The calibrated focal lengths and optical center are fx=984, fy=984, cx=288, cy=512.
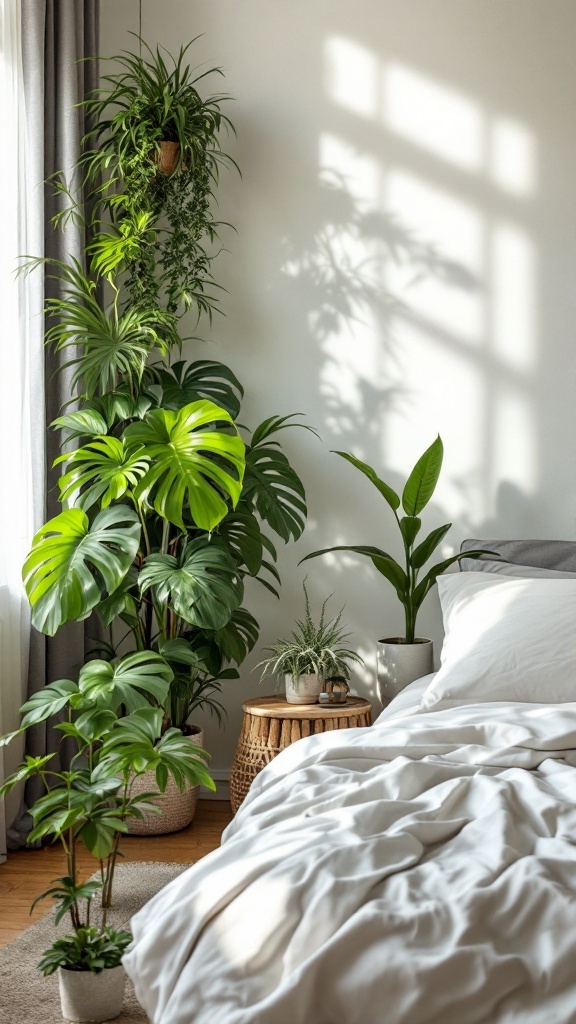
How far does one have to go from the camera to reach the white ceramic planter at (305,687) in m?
3.27

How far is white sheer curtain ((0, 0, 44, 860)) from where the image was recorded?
10.4 feet

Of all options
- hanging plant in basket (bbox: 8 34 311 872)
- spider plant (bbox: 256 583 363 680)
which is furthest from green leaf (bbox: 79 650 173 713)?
spider plant (bbox: 256 583 363 680)

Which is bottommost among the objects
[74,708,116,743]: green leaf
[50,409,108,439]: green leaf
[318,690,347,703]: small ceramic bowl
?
[318,690,347,703]: small ceramic bowl

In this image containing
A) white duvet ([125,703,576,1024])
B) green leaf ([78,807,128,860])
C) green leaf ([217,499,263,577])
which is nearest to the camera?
white duvet ([125,703,576,1024])

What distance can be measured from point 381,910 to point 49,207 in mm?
2746

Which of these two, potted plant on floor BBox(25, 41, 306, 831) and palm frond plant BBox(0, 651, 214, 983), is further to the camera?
potted plant on floor BBox(25, 41, 306, 831)

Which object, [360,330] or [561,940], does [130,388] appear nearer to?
[360,330]

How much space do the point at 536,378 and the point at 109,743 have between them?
7.59ft

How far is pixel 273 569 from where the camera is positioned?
3.55 metres

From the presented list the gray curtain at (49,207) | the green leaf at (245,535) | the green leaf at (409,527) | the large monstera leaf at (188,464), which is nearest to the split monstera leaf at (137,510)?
the large monstera leaf at (188,464)

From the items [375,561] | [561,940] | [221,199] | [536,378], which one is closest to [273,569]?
[375,561]

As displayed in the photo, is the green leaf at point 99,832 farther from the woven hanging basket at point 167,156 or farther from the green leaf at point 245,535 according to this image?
the woven hanging basket at point 167,156

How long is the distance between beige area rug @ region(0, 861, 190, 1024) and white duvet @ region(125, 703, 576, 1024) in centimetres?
66

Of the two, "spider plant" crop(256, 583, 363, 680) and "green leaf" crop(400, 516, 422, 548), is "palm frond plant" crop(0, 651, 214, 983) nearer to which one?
"spider plant" crop(256, 583, 363, 680)
